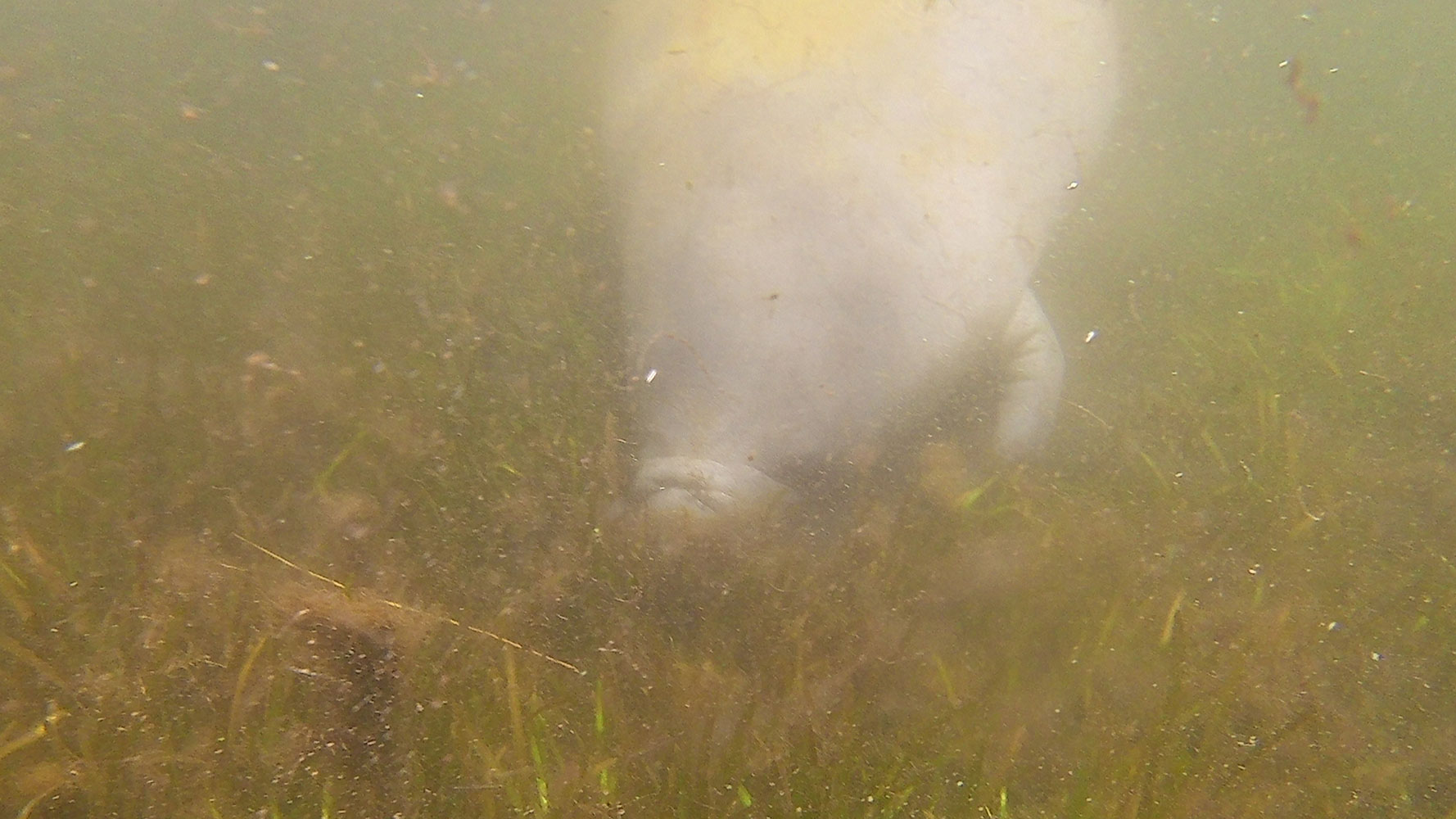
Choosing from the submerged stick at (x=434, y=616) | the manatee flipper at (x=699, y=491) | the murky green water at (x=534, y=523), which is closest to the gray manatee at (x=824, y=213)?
the manatee flipper at (x=699, y=491)

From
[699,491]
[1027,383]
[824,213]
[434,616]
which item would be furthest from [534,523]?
[1027,383]

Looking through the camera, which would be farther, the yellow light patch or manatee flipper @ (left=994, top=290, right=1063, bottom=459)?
the yellow light patch

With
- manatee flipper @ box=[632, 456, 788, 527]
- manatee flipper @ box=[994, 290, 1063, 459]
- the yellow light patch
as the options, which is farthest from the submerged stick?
the yellow light patch

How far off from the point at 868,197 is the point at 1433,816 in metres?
2.04

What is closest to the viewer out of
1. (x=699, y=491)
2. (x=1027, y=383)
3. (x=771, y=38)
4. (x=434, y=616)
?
(x=434, y=616)

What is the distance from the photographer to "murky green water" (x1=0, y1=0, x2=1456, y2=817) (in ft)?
Answer: 4.67

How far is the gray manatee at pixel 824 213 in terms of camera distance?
1.66 meters

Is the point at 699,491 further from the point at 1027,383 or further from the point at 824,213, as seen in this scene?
the point at 1027,383

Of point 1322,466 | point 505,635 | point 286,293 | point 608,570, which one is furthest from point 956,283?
point 286,293

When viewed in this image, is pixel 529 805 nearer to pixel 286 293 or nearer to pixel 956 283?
pixel 286 293

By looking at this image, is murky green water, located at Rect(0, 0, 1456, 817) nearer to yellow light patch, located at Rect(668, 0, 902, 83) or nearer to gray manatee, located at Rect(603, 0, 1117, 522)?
gray manatee, located at Rect(603, 0, 1117, 522)

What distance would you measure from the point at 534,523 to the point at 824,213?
1128 mm

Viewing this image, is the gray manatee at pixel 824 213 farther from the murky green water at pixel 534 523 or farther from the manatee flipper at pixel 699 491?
the murky green water at pixel 534 523

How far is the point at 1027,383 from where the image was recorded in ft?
5.70
